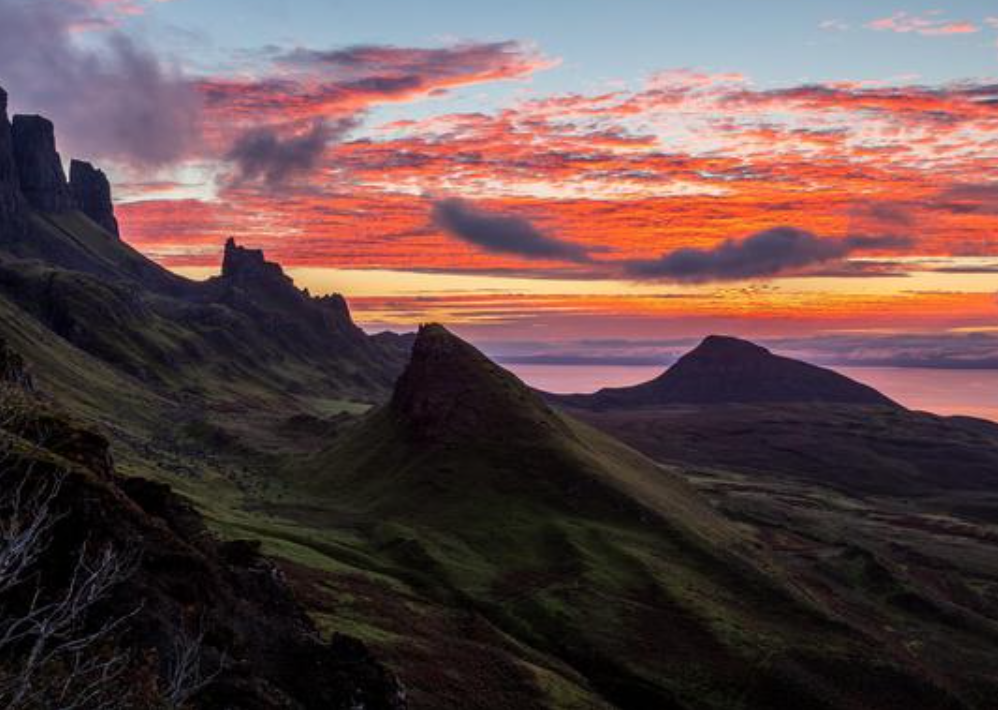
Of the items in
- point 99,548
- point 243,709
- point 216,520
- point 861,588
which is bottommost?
point 861,588

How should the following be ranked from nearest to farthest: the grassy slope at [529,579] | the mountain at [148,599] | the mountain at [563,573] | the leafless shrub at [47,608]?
the leafless shrub at [47,608]
the mountain at [148,599]
the grassy slope at [529,579]
the mountain at [563,573]

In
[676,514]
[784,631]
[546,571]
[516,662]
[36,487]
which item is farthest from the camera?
[676,514]

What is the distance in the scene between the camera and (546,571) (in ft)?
334

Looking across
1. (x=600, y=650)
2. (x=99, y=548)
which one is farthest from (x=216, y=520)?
(x=99, y=548)

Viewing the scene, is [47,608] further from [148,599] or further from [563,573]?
[563,573]

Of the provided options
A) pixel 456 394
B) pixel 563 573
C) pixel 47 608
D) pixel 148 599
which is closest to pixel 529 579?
pixel 563 573

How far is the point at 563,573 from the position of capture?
101 m

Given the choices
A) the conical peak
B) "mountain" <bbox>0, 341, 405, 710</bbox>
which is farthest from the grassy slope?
"mountain" <bbox>0, 341, 405, 710</bbox>

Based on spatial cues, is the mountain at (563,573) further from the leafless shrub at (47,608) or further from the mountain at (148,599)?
the leafless shrub at (47,608)

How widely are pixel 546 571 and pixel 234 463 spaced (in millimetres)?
106572

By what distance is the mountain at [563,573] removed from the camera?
79.2 metres

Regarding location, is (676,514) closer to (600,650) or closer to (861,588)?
(861,588)

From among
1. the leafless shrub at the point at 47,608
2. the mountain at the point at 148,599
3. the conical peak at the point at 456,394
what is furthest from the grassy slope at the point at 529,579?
the leafless shrub at the point at 47,608

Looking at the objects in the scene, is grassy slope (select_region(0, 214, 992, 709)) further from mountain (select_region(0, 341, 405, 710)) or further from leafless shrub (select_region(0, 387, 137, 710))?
leafless shrub (select_region(0, 387, 137, 710))
